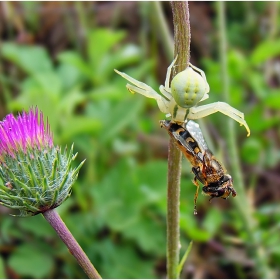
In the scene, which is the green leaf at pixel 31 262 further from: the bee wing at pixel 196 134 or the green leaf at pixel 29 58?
the bee wing at pixel 196 134

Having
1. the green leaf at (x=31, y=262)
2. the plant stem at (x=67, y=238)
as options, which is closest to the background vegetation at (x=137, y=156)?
the green leaf at (x=31, y=262)

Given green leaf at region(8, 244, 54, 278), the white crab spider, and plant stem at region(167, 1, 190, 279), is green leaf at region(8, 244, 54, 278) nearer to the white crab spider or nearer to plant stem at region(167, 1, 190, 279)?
plant stem at region(167, 1, 190, 279)

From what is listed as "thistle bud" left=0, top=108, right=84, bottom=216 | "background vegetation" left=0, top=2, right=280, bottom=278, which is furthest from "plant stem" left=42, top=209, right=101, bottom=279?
"background vegetation" left=0, top=2, right=280, bottom=278

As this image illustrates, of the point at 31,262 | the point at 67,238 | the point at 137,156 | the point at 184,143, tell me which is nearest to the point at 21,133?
the point at 67,238

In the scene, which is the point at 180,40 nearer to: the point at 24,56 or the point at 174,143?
the point at 174,143

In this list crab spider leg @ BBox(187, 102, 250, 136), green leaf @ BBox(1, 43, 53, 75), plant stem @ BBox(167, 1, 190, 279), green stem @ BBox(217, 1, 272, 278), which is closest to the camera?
plant stem @ BBox(167, 1, 190, 279)

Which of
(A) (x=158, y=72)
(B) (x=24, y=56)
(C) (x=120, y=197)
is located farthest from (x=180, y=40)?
(A) (x=158, y=72)
